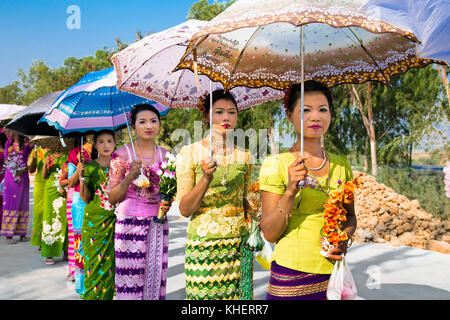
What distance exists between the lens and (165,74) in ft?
13.4

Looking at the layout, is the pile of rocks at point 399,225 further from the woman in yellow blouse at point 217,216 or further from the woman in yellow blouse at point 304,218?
the woman in yellow blouse at point 304,218

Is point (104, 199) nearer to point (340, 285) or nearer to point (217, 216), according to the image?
point (217, 216)

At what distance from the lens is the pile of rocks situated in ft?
26.8

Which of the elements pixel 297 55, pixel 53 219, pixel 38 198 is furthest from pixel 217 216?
pixel 38 198

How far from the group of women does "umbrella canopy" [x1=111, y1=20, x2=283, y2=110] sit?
0.32 metres

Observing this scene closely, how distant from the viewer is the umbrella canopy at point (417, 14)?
2.00 m

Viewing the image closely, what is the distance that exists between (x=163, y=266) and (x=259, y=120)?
16.3m

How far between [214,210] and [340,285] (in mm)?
1187

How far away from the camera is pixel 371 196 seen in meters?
10.1

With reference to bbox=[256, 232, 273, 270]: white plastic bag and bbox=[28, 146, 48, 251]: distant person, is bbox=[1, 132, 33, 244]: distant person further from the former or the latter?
bbox=[256, 232, 273, 270]: white plastic bag

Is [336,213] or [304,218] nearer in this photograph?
[336,213]

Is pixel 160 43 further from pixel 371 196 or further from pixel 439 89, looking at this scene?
pixel 439 89

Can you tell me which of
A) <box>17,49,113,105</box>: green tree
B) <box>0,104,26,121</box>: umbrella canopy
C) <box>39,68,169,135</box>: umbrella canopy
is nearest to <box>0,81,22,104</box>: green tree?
<box>17,49,113,105</box>: green tree
